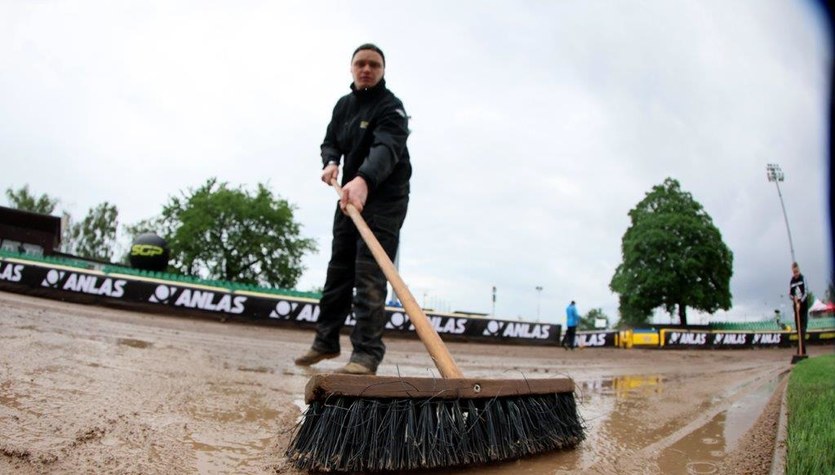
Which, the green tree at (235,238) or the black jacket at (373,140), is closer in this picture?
the black jacket at (373,140)

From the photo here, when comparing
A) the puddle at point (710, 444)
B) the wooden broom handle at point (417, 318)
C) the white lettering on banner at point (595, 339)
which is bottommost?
the white lettering on banner at point (595, 339)

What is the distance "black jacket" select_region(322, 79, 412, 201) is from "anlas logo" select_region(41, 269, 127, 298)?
1397cm

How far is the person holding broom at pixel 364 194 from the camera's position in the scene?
8.85 ft

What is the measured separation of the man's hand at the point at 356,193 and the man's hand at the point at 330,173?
0.59 metres

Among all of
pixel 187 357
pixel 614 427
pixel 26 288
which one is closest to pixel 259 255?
pixel 26 288

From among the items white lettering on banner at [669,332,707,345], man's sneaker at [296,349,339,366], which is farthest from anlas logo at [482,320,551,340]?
man's sneaker at [296,349,339,366]

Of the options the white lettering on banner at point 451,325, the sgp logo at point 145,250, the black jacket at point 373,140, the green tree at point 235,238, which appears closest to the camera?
the black jacket at point 373,140

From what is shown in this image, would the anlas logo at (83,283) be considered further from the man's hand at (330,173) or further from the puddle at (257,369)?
the man's hand at (330,173)

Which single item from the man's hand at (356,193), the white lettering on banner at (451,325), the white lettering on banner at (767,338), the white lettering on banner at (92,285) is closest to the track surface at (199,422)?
the man's hand at (356,193)

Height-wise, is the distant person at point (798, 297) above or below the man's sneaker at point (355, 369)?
above

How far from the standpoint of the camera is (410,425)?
57.3 inches

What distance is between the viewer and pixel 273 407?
2.18m

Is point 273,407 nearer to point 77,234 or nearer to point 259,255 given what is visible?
point 259,255

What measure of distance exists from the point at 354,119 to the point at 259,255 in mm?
33787
